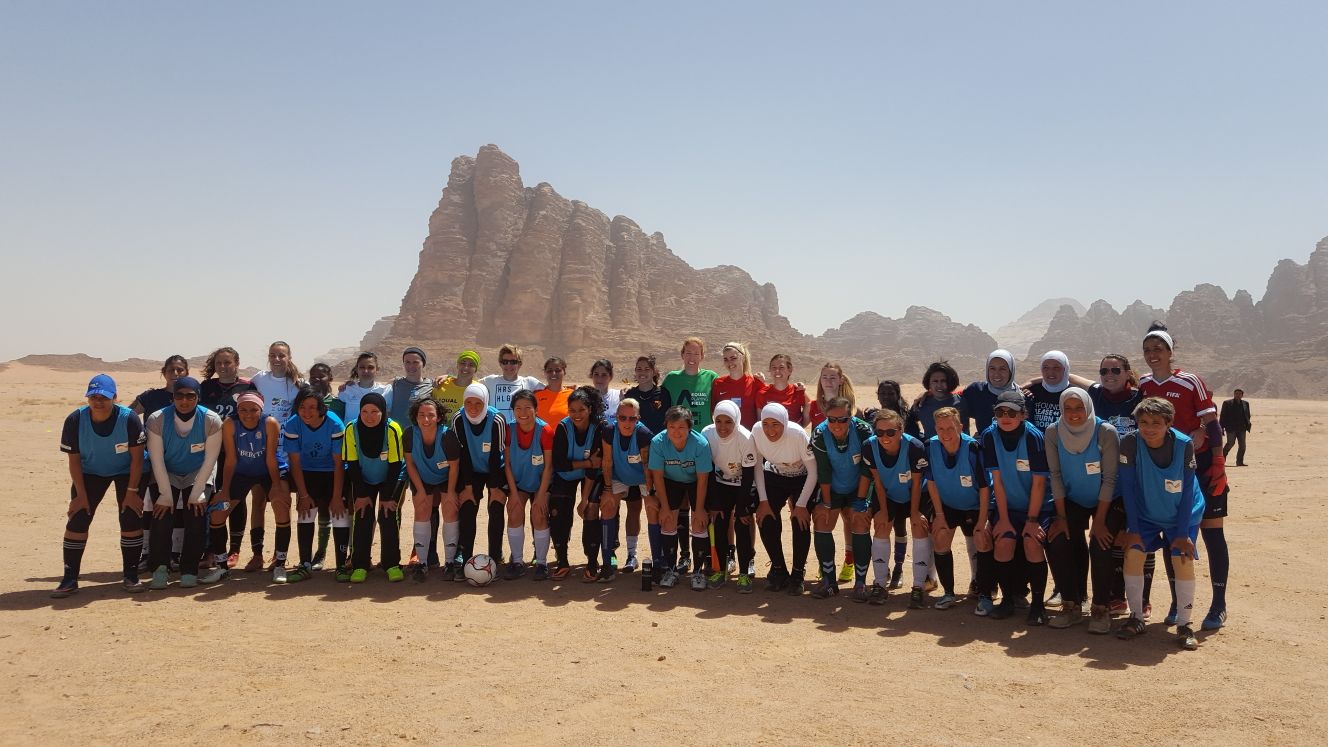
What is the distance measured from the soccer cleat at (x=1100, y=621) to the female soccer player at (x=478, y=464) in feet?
18.1

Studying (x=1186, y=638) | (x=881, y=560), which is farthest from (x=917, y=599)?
(x=1186, y=638)

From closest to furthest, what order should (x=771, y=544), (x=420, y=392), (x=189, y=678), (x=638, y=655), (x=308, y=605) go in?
(x=189, y=678) < (x=638, y=655) < (x=308, y=605) < (x=771, y=544) < (x=420, y=392)

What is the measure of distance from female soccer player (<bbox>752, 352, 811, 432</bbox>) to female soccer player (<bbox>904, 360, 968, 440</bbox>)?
1217 millimetres

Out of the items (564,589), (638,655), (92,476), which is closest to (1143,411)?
Answer: (638,655)

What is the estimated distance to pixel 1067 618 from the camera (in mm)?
6371

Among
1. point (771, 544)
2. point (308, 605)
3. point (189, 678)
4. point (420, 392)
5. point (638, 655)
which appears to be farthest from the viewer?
point (420, 392)

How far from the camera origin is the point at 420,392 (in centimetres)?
873

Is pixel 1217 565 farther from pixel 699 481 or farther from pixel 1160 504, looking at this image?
pixel 699 481

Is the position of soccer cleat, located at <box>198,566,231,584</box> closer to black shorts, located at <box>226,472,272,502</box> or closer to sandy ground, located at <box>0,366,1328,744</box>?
sandy ground, located at <box>0,366,1328,744</box>

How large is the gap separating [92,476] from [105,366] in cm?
10497

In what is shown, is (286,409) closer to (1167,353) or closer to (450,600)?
(450,600)

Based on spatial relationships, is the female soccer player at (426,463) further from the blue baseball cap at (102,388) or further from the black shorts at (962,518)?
the black shorts at (962,518)

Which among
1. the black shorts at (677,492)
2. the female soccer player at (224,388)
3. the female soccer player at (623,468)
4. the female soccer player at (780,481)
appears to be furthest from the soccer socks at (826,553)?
the female soccer player at (224,388)

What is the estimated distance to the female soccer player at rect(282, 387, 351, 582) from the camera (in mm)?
7824
